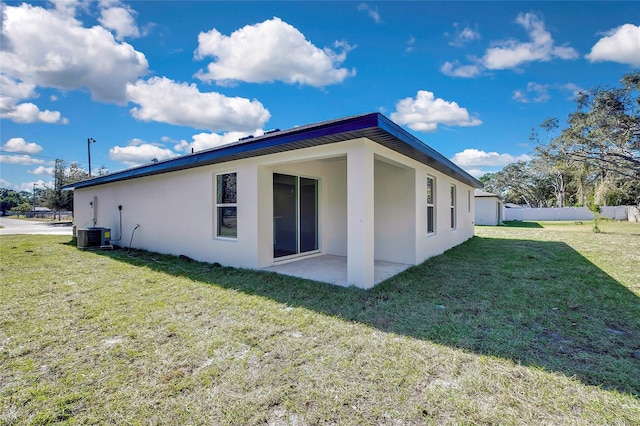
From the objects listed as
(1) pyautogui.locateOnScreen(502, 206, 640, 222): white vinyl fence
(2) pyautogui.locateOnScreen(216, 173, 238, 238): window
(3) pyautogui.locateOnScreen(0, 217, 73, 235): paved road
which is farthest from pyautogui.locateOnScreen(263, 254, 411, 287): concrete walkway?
(1) pyautogui.locateOnScreen(502, 206, 640, 222): white vinyl fence

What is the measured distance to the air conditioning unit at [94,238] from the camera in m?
9.27

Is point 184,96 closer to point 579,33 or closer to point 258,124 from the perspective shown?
point 258,124

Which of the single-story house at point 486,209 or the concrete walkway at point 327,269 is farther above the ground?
the single-story house at point 486,209

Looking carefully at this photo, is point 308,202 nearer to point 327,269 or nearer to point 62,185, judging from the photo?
point 327,269

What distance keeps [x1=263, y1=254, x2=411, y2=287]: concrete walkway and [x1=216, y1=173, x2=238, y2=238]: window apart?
1371 millimetres

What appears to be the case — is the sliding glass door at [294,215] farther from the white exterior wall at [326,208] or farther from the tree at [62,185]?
the tree at [62,185]

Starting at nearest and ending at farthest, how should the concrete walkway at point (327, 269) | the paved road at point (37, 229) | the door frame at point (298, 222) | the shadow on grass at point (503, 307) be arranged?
the shadow on grass at point (503, 307) → the concrete walkway at point (327, 269) → the door frame at point (298, 222) → the paved road at point (37, 229)

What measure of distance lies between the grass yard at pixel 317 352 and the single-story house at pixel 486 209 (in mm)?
19466

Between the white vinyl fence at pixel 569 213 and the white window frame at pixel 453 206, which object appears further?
the white vinyl fence at pixel 569 213

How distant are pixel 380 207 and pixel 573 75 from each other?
15.0 m

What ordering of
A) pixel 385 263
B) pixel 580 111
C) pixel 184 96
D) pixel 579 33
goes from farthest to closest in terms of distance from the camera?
pixel 580 111
pixel 184 96
pixel 579 33
pixel 385 263

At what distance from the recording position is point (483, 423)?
1792 millimetres

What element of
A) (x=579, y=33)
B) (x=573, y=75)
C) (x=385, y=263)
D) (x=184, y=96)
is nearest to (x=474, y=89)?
(x=579, y=33)

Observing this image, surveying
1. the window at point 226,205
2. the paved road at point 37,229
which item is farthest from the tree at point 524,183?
the paved road at point 37,229
